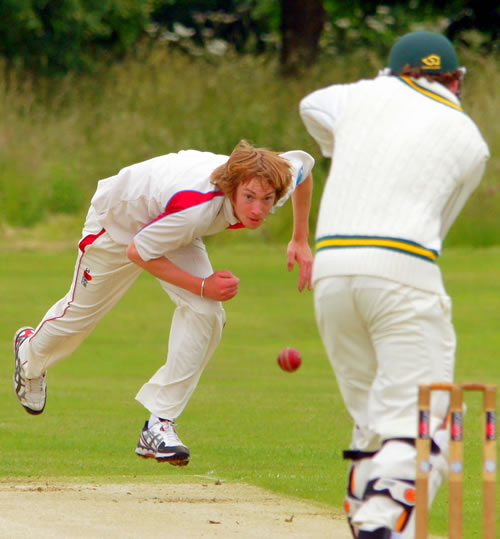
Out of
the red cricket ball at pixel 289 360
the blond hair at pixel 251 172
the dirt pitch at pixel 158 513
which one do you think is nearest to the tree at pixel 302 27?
the red cricket ball at pixel 289 360

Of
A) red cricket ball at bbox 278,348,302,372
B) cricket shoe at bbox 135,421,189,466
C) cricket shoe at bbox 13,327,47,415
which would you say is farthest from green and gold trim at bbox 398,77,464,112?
cricket shoe at bbox 13,327,47,415

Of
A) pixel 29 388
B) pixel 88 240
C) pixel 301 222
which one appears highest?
pixel 301 222

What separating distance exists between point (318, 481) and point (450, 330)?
2.12 m

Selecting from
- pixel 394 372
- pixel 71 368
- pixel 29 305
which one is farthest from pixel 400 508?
pixel 29 305

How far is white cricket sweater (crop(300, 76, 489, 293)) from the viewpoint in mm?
3500

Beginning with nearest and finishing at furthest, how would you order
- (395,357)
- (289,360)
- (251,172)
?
(395,357)
(251,172)
(289,360)

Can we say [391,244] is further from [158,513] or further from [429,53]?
[158,513]

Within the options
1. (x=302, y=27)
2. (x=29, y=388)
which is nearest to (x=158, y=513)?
(x=29, y=388)

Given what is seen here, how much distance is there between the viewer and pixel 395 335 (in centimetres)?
350

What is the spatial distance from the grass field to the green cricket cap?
1945 millimetres

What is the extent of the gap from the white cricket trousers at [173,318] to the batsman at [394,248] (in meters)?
1.51

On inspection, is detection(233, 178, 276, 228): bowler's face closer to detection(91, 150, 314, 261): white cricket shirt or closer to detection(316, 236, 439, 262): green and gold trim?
detection(91, 150, 314, 261): white cricket shirt

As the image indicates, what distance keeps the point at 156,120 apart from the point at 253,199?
15.6 metres

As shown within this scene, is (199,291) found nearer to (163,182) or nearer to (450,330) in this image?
(163,182)
